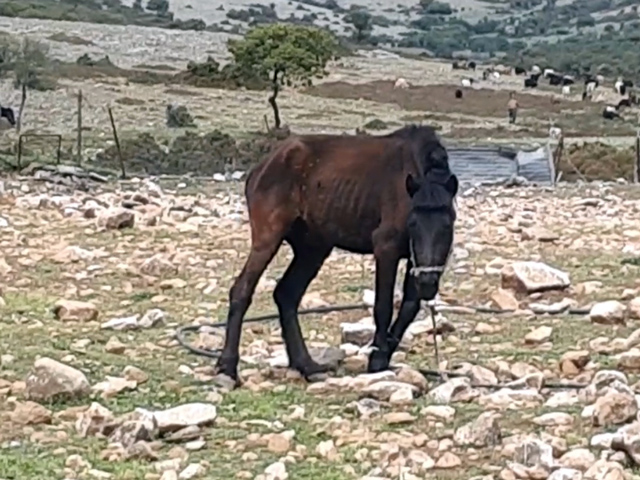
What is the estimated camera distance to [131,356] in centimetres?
997

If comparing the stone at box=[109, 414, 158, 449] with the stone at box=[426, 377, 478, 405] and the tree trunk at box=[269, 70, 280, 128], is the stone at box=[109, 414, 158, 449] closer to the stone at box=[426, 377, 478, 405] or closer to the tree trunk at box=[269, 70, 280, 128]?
the stone at box=[426, 377, 478, 405]

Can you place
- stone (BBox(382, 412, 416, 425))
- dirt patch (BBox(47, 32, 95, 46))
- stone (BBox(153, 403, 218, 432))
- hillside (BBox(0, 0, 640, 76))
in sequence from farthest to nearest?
hillside (BBox(0, 0, 640, 76)) → dirt patch (BBox(47, 32, 95, 46)) → stone (BBox(382, 412, 416, 425)) → stone (BBox(153, 403, 218, 432))

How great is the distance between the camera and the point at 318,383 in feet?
29.1

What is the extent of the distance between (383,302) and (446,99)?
5627cm

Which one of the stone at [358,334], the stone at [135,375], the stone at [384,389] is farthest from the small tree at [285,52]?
the stone at [384,389]

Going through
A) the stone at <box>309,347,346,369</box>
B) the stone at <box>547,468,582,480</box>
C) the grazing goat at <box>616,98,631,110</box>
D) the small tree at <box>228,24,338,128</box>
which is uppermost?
the stone at <box>547,468,582,480</box>

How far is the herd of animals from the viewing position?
6181 cm

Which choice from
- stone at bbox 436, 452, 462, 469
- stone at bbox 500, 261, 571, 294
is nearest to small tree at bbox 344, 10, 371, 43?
stone at bbox 500, 261, 571, 294

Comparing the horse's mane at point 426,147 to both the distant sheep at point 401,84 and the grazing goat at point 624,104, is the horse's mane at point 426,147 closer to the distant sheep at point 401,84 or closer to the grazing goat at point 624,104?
the grazing goat at point 624,104

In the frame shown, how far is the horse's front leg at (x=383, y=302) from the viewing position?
8797 millimetres

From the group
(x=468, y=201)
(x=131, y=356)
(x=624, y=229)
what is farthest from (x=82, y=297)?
(x=468, y=201)

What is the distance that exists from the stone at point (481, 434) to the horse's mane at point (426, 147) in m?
1.96

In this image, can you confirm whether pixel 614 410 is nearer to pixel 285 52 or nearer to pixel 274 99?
pixel 274 99

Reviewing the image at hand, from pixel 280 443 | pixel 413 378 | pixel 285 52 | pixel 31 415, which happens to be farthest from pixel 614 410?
pixel 285 52
